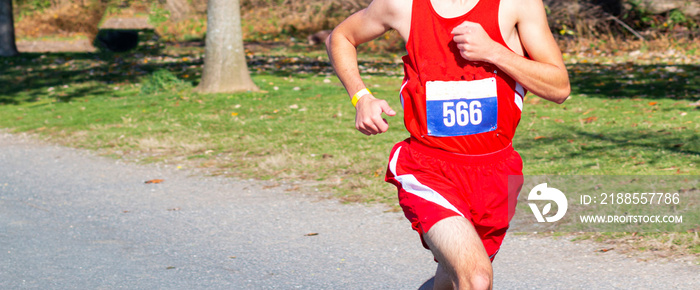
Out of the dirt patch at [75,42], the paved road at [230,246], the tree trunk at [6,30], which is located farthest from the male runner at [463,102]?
the dirt patch at [75,42]

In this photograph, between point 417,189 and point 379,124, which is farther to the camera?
point 417,189

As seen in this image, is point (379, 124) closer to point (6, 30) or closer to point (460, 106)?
point (460, 106)

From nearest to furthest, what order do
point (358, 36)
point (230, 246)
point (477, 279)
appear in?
point (477, 279), point (358, 36), point (230, 246)

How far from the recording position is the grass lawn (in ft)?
24.3

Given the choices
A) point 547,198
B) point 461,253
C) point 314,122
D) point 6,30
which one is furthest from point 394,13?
point 6,30

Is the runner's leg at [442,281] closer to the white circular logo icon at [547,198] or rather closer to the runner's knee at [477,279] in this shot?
the runner's knee at [477,279]

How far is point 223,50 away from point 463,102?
36.0 ft

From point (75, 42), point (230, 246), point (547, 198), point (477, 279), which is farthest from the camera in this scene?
point (75, 42)

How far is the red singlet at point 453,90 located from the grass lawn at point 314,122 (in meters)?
2.49

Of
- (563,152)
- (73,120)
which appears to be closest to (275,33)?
(73,120)

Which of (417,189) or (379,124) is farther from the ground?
(379,124)

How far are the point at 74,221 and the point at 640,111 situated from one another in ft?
24.0

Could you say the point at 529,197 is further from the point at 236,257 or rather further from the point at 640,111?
the point at 640,111

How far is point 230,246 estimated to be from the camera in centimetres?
531
